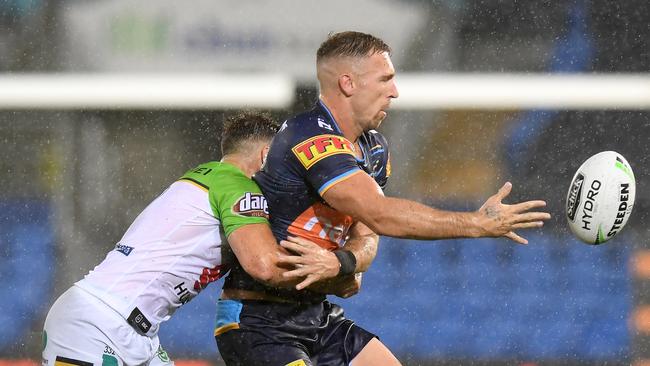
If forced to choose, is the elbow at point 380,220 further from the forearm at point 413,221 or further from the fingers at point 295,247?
the fingers at point 295,247

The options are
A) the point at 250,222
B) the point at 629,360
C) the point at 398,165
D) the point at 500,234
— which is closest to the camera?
the point at 500,234

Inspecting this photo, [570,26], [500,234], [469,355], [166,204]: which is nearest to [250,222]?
[166,204]

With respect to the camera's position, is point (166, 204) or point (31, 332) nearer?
point (166, 204)

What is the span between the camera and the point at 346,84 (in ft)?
10.1

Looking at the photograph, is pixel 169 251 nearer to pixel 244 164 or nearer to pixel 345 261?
pixel 244 164

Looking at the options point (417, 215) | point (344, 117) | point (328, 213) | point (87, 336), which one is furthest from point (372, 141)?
point (87, 336)

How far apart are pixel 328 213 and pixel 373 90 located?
398 mm

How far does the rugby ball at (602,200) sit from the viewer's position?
124 inches

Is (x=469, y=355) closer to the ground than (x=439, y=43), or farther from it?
closer to the ground

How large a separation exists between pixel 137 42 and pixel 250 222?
3895 mm

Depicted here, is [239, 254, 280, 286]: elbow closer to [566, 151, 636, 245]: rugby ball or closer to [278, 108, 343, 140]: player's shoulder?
[278, 108, 343, 140]: player's shoulder

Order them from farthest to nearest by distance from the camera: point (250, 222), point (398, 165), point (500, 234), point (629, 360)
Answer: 1. point (398, 165)
2. point (629, 360)
3. point (250, 222)
4. point (500, 234)

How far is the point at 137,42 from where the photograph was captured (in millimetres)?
6531

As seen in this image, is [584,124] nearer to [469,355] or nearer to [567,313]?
[567,313]
